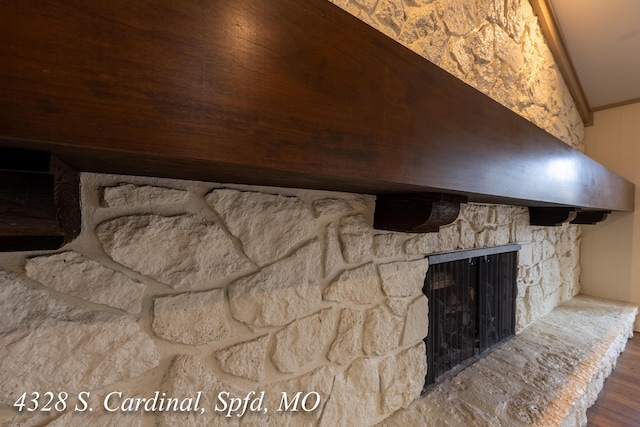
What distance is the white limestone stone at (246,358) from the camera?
2.07 feet

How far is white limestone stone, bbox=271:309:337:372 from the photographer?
27.8 inches

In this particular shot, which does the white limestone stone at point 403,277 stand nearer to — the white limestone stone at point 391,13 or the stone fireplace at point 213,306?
the stone fireplace at point 213,306

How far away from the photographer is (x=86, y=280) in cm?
50

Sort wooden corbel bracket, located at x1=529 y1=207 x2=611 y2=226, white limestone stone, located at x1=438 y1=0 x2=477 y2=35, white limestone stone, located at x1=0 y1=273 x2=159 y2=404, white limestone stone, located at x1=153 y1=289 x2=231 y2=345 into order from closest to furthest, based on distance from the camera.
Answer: white limestone stone, located at x1=0 y1=273 x2=159 y2=404, white limestone stone, located at x1=153 y1=289 x2=231 y2=345, white limestone stone, located at x1=438 y1=0 x2=477 y2=35, wooden corbel bracket, located at x1=529 y1=207 x2=611 y2=226

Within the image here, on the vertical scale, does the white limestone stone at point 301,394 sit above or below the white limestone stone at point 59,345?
below

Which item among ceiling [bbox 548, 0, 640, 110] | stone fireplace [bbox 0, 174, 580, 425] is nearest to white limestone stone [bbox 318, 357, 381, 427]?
stone fireplace [bbox 0, 174, 580, 425]

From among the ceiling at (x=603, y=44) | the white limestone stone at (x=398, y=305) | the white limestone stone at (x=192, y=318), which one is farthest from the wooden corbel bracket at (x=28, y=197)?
the ceiling at (x=603, y=44)

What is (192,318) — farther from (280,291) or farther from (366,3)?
(366,3)

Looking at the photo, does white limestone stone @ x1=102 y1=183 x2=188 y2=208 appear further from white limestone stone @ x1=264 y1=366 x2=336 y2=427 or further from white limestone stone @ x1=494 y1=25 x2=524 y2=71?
white limestone stone @ x1=494 y1=25 x2=524 y2=71

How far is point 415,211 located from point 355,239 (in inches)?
7.7

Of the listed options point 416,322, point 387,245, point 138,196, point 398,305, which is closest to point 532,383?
point 416,322

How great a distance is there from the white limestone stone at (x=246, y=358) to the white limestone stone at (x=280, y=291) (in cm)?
5

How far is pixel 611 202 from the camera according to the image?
1.77 m

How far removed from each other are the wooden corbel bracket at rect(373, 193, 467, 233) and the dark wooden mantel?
0.16 m
